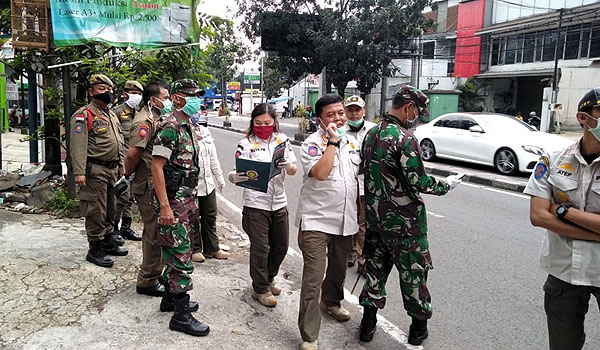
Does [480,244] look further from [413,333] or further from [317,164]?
[317,164]

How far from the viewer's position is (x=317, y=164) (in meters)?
3.17

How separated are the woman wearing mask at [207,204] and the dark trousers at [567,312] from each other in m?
3.24

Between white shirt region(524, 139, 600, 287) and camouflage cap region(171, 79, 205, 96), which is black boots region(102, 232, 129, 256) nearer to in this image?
camouflage cap region(171, 79, 205, 96)

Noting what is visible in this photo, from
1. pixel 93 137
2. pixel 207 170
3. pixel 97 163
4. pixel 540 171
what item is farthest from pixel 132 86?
pixel 540 171

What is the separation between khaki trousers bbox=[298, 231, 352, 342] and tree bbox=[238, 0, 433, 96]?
56.2 ft

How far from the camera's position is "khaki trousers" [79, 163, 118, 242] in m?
4.33

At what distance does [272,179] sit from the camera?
3723 mm

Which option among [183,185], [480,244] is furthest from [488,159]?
[183,185]

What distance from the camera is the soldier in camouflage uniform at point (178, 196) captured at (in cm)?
312

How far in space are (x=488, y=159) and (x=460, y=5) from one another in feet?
74.0

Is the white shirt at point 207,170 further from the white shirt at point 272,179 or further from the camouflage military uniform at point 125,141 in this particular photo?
the white shirt at point 272,179

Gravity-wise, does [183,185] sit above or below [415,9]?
below

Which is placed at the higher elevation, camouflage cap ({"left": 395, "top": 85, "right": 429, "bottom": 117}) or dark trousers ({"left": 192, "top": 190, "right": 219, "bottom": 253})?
camouflage cap ({"left": 395, "top": 85, "right": 429, "bottom": 117})

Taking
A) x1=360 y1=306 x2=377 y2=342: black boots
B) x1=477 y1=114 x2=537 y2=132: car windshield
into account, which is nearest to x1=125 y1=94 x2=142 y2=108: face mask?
x1=360 y1=306 x2=377 y2=342: black boots
